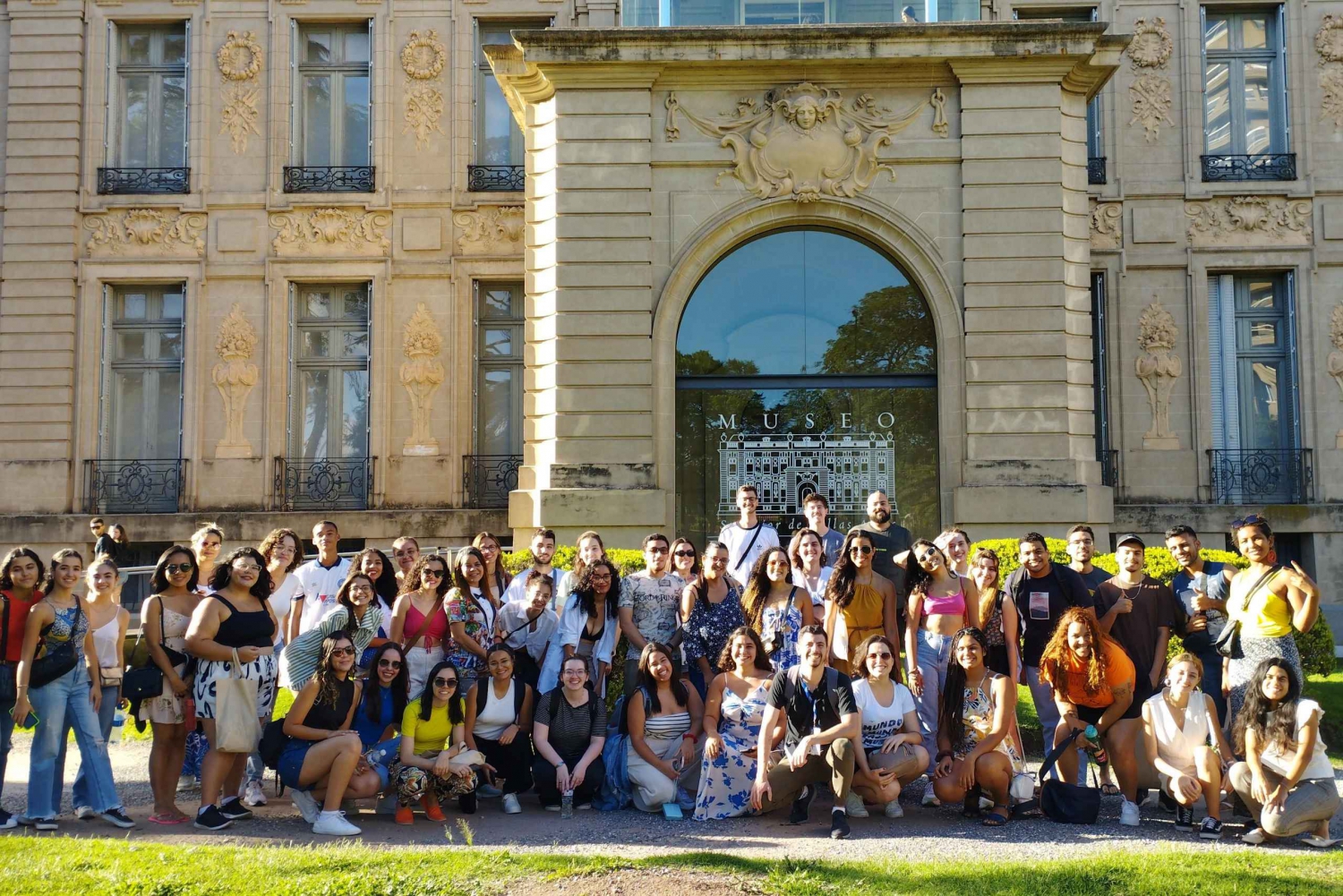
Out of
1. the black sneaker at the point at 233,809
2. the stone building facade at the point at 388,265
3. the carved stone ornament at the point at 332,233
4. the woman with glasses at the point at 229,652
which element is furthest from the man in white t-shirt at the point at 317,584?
the carved stone ornament at the point at 332,233

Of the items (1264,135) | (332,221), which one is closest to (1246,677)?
(1264,135)

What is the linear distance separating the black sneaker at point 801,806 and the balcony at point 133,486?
14146mm

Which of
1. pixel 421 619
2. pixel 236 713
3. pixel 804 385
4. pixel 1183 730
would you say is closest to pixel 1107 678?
pixel 1183 730

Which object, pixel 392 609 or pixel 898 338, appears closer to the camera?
pixel 392 609

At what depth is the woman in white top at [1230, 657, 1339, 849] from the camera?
24.0ft

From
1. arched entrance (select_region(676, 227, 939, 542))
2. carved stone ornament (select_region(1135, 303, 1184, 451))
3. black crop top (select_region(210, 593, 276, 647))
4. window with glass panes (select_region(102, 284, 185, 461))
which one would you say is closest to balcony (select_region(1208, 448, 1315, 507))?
carved stone ornament (select_region(1135, 303, 1184, 451))

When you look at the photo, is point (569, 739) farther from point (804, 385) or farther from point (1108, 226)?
point (1108, 226)

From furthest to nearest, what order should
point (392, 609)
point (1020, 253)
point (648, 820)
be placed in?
point (1020, 253) < point (392, 609) < point (648, 820)

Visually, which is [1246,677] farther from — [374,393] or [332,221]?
[332,221]

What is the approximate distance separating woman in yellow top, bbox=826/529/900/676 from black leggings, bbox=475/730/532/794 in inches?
92.5

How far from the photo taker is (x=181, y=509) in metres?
19.1

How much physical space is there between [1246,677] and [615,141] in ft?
30.2

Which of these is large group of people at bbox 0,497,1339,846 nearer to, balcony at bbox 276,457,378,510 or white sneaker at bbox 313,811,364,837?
white sneaker at bbox 313,811,364,837

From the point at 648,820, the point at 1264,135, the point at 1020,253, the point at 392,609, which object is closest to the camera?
the point at 648,820
